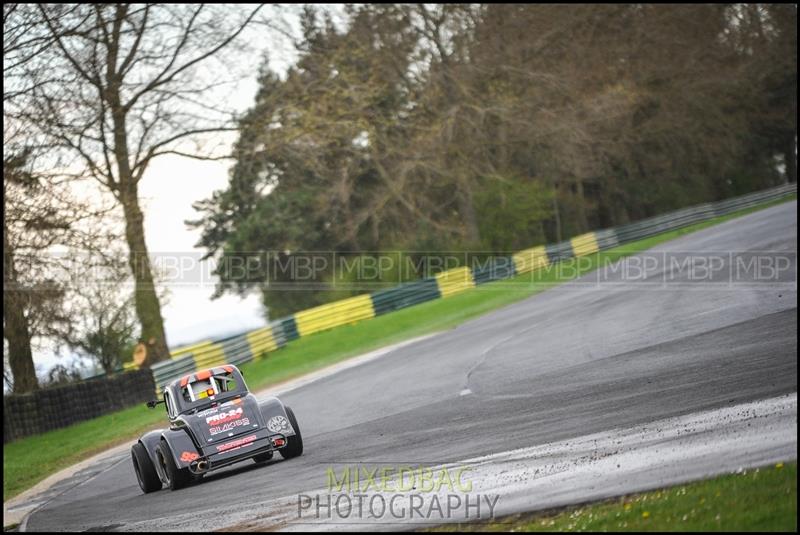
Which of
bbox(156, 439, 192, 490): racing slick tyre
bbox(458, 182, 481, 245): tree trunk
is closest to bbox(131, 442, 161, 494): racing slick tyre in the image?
bbox(156, 439, 192, 490): racing slick tyre

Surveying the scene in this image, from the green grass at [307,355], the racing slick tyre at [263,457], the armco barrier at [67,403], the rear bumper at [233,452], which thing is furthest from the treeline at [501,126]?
the rear bumper at [233,452]

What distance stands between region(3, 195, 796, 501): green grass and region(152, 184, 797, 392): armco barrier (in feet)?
2.28

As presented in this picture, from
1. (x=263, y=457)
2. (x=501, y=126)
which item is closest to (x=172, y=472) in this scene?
(x=263, y=457)

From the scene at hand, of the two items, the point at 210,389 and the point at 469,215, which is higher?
the point at 469,215

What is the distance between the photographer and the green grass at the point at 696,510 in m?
6.36

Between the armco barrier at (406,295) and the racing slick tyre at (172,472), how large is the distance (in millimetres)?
14877

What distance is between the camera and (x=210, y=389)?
43.5 ft

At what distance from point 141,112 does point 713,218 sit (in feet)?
116

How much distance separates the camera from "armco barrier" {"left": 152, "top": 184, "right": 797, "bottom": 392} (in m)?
29.3

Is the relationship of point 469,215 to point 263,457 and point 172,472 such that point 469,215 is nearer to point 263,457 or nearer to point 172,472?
point 263,457

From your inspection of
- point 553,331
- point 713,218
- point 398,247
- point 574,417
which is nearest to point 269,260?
point 398,247

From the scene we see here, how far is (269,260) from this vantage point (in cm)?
6200

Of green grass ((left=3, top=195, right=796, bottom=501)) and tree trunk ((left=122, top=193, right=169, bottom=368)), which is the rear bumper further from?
tree trunk ((left=122, top=193, right=169, bottom=368))

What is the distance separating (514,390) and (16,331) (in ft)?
54.7
